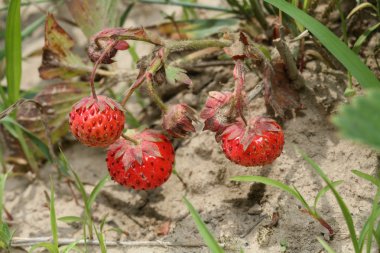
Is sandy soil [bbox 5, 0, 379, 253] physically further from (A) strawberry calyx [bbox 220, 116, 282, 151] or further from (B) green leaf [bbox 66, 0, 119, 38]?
(B) green leaf [bbox 66, 0, 119, 38]

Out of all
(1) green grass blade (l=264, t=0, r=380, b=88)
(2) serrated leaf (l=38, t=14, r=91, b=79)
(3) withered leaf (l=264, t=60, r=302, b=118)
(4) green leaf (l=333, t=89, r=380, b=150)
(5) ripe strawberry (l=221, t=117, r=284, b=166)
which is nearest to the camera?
(4) green leaf (l=333, t=89, r=380, b=150)

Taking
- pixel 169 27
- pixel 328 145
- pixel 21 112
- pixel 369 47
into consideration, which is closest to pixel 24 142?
pixel 21 112

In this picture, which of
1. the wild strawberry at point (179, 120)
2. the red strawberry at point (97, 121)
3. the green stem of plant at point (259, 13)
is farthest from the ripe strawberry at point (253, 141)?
the green stem of plant at point (259, 13)

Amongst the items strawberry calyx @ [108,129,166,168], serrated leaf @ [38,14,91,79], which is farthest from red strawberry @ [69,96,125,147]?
serrated leaf @ [38,14,91,79]

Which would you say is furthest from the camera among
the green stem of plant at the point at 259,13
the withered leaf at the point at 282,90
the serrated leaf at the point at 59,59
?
the serrated leaf at the point at 59,59

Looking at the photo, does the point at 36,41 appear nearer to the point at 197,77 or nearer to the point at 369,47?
the point at 197,77

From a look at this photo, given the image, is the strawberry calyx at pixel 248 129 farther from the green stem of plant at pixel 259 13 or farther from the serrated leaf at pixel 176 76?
the green stem of plant at pixel 259 13
